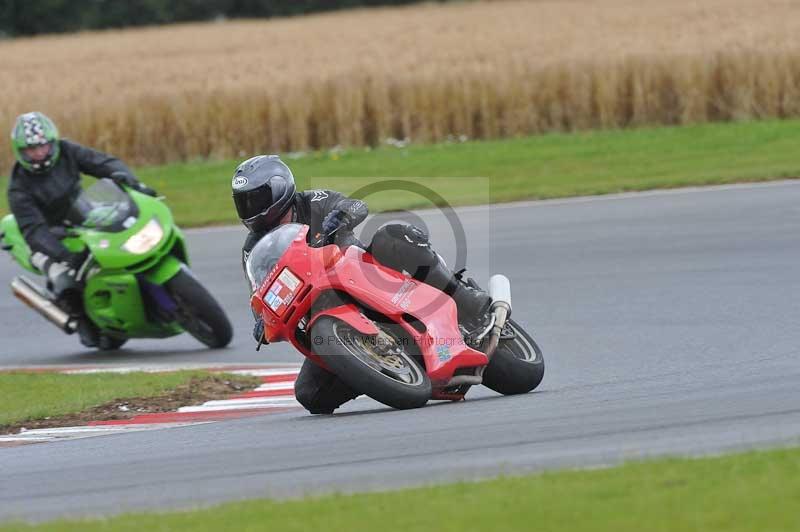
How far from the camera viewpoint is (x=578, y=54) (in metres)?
26.5

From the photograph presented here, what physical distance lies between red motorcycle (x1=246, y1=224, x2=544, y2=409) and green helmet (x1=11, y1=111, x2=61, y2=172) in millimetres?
4848

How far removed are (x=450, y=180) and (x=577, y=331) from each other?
32.2 ft

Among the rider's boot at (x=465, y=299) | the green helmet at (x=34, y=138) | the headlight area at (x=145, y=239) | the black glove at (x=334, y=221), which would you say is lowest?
the headlight area at (x=145, y=239)

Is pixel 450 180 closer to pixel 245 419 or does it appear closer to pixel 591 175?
pixel 591 175

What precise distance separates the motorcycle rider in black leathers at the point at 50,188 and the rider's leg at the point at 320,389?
14.9 feet

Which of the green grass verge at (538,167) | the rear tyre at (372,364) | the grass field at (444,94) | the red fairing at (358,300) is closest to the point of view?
the rear tyre at (372,364)

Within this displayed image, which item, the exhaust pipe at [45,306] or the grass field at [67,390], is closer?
the grass field at [67,390]

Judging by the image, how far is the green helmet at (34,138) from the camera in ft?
40.5

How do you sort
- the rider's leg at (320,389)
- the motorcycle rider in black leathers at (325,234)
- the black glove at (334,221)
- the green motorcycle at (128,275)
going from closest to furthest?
the black glove at (334,221), the motorcycle rider in black leathers at (325,234), the rider's leg at (320,389), the green motorcycle at (128,275)

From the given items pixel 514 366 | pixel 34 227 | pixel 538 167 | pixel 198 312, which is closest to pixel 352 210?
pixel 514 366

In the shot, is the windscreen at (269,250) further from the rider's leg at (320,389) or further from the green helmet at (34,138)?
the green helmet at (34,138)

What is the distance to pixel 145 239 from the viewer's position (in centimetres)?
1223

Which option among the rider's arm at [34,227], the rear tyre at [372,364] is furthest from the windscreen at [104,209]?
the rear tyre at [372,364]

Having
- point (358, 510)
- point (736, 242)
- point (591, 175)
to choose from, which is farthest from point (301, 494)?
point (591, 175)
